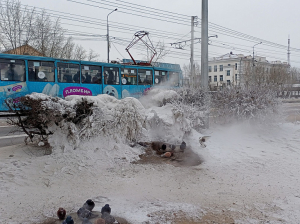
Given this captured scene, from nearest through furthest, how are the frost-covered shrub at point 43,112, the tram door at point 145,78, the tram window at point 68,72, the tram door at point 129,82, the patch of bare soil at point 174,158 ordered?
the frost-covered shrub at point 43,112
the patch of bare soil at point 174,158
the tram window at point 68,72
the tram door at point 129,82
the tram door at point 145,78

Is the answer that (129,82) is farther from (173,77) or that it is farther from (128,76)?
(173,77)

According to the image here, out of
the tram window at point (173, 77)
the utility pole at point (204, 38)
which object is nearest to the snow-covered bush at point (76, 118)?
the utility pole at point (204, 38)

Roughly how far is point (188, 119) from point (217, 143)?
1.18 meters

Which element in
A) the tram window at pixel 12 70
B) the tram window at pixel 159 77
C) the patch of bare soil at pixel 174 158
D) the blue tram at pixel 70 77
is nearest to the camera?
the patch of bare soil at pixel 174 158

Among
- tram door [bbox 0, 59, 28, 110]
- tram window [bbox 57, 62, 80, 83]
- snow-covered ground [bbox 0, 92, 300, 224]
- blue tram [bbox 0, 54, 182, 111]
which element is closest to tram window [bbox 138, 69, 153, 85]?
blue tram [bbox 0, 54, 182, 111]

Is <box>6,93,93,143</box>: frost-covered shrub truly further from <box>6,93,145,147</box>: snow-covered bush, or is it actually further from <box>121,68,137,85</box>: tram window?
<box>121,68,137,85</box>: tram window

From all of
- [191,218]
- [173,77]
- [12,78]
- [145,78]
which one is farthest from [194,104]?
[173,77]

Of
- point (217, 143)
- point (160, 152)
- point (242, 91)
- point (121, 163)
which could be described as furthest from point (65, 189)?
point (242, 91)

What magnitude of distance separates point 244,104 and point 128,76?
361 inches

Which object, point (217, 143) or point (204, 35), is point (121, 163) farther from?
point (204, 35)

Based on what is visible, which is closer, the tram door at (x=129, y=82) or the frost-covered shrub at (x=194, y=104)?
the frost-covered shrub at (x=194, y=104)

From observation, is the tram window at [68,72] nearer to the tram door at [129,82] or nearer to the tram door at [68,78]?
the tram door at [68,78]

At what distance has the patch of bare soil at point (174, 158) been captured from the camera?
20.4 feet

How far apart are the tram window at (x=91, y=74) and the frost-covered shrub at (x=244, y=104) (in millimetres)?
8069
